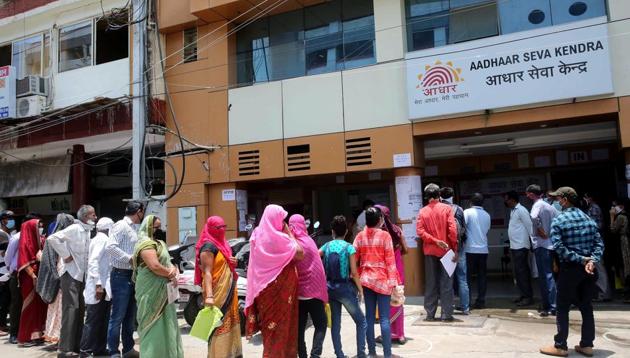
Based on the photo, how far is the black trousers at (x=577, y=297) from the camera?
5.24 m

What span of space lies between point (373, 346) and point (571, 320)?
3.31 metres

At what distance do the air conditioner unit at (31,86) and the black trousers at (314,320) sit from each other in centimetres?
1113

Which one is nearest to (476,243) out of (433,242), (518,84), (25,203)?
(433,242)

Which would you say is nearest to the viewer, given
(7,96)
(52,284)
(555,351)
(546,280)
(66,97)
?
(555,351)

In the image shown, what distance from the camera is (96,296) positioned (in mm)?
5945

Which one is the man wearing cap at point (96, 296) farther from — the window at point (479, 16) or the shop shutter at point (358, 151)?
the window at point (479, 16)

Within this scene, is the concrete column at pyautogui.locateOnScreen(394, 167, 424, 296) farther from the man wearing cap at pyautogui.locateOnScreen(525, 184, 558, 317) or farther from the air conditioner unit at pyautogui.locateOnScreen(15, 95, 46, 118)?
the air conditioner unit at pyautogui.locateOnScreen(15, 95, 46, 118)

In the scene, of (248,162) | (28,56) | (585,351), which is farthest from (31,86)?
(585,351)

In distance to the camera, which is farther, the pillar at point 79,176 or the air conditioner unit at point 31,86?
the pillar at point 79,176

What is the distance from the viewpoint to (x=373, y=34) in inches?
392

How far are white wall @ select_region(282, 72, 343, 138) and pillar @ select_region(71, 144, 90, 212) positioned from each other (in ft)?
21.5

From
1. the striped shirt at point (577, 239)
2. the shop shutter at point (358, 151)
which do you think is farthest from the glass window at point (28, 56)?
the striped shirt at point (577, 239)

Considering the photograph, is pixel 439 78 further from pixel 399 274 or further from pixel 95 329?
pixel 95 329

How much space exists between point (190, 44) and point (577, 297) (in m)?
9.60
